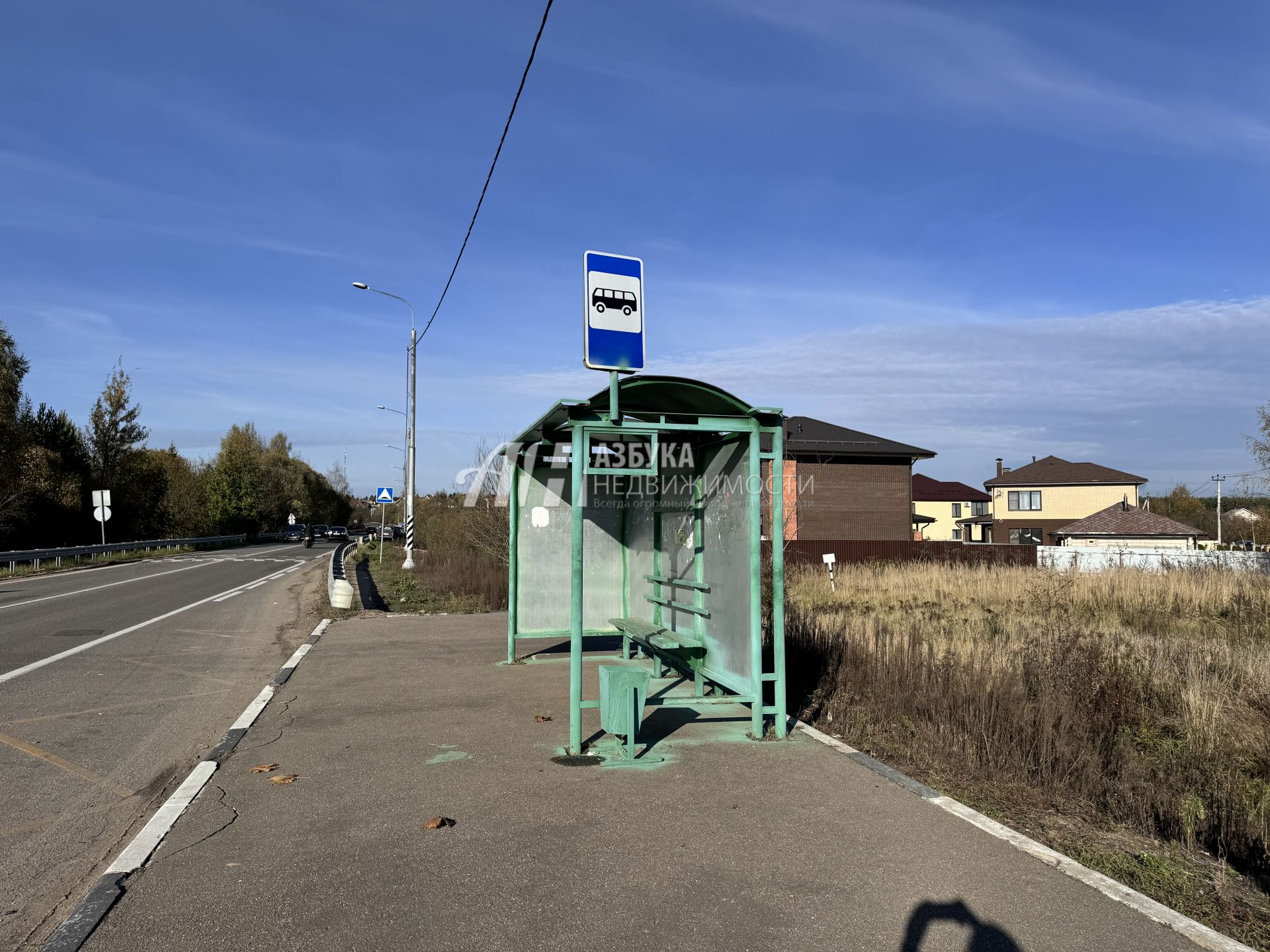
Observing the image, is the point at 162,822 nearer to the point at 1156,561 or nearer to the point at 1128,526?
the point at 1156,561

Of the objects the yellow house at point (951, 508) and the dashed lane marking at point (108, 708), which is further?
the yellow house at point (951, 508)

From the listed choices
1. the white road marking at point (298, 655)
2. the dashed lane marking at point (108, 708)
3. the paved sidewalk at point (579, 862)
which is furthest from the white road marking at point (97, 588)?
the paved sidewalk at point (579, 862)

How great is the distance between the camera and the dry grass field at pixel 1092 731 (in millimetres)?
4504

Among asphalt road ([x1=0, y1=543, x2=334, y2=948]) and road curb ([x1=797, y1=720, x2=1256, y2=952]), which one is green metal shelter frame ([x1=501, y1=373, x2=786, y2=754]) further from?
asphalt road ([x1=0, y1=543, x2=334, y2=948])

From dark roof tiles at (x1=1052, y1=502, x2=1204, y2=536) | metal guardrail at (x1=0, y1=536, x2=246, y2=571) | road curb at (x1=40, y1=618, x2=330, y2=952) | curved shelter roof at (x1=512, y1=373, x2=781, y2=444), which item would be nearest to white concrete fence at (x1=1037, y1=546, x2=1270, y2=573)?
curved shelter roof at (x1=512, y1=373, x2=781, y2=444)

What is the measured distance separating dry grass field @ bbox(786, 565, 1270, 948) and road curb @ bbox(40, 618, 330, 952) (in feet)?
15.0

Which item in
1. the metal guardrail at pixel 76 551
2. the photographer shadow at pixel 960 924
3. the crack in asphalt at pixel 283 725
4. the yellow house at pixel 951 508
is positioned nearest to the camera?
the photographer shadow at pixel 960 924

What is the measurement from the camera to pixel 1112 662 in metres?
7.45

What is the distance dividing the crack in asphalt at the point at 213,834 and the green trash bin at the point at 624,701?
2.50 meters

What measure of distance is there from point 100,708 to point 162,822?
12.9 feet

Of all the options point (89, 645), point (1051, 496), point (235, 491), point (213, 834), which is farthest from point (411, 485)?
point (1051, 496)

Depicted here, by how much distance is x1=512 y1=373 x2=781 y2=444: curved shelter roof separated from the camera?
6.53 m

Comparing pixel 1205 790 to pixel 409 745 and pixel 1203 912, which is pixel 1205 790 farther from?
pixel 409 745

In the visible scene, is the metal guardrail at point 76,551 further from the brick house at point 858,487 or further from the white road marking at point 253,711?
the brick house at point 858,487
